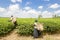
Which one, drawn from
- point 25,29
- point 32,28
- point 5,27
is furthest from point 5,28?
point 32,28

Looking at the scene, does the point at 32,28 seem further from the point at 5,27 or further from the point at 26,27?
the point at 5,27

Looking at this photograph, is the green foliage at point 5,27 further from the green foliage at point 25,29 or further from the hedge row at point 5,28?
the green foliage at point 25,29

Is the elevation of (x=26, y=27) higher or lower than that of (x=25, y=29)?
higher

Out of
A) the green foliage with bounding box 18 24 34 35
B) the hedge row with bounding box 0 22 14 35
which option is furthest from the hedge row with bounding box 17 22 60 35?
the hedge row with bounding box 0 22 14 35

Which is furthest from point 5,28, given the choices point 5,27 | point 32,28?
point 32,28

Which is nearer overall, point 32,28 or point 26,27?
point 32,28

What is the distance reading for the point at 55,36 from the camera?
43.3 feet

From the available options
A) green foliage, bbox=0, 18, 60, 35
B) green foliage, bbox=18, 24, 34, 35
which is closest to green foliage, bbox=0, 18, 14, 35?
green foliage, bbox=0, 18, 60, 35

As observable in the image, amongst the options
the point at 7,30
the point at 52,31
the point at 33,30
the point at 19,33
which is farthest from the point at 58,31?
the point at 7,30

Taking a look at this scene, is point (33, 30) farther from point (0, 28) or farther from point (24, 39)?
point (0, 28)

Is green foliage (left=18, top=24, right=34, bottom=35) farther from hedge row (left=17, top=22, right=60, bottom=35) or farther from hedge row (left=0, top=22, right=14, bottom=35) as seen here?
hedge row (left=0, top=22, right=14, bottom=35)

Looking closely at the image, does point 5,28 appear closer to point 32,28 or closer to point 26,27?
point 26,27


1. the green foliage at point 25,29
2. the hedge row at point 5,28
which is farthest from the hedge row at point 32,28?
the hedge row at point 5,28

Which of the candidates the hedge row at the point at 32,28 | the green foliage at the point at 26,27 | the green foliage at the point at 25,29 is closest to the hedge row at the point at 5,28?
the green foliage at the point at 26,27
